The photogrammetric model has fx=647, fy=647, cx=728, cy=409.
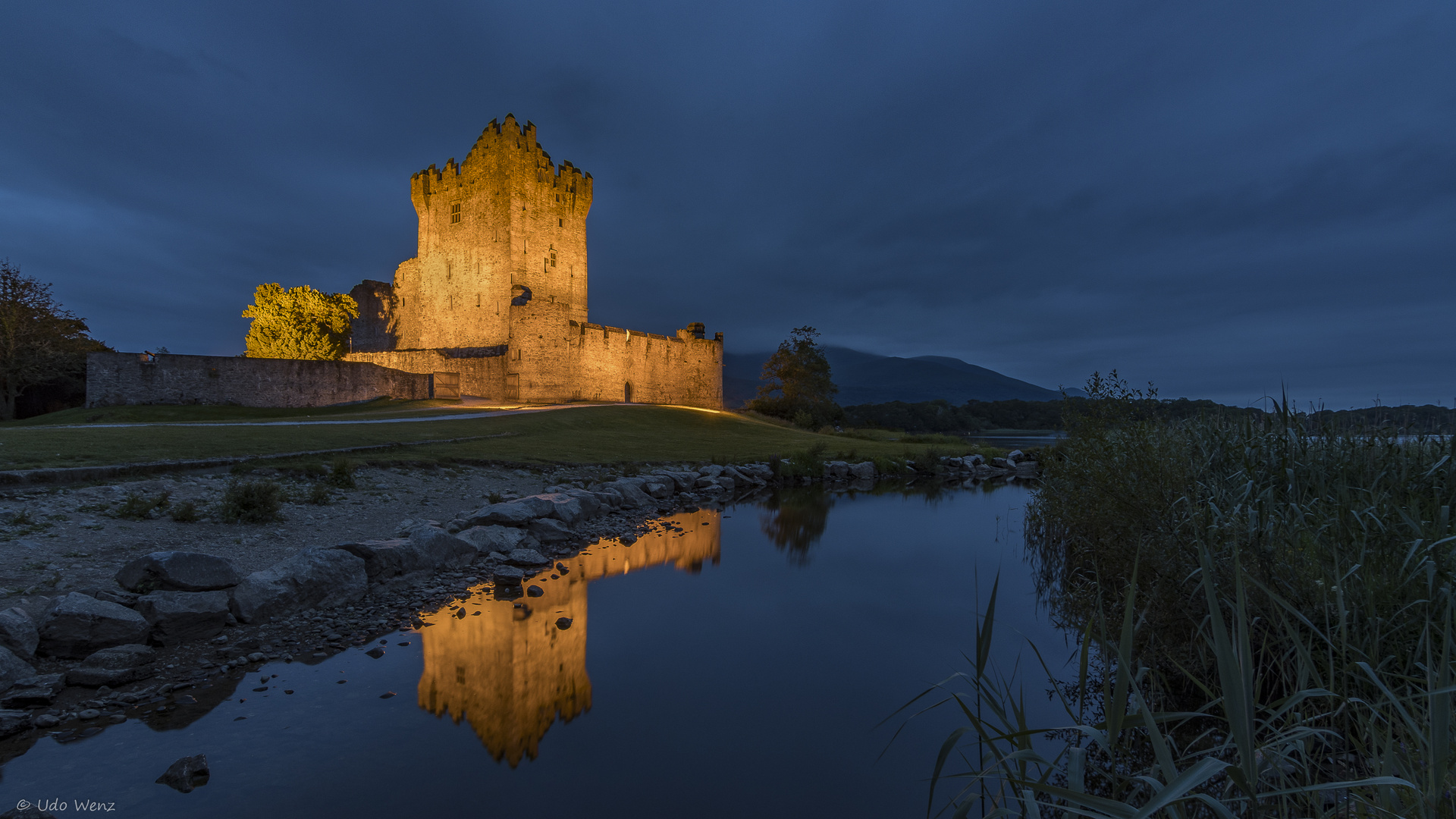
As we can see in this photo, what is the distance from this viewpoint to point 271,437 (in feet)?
45.9

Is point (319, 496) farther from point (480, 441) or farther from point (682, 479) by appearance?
point (480, 441)

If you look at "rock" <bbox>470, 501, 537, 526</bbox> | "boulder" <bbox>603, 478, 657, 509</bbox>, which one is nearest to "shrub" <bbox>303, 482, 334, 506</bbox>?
"rock" <bbox>470, 501, 537, 526</bbox>

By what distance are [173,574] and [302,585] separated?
36.0 inches

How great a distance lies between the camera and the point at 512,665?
205 inches

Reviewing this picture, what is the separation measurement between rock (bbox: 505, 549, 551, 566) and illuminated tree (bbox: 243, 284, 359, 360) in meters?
41.2

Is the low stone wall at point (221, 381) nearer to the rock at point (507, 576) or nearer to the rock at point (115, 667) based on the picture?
the rock at point (507, 576)

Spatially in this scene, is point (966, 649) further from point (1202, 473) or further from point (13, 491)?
point (13, 491)

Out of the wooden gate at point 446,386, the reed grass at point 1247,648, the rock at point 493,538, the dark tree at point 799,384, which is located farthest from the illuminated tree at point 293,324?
the reed grass at point 1247,648

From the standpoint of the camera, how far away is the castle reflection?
14.6ft

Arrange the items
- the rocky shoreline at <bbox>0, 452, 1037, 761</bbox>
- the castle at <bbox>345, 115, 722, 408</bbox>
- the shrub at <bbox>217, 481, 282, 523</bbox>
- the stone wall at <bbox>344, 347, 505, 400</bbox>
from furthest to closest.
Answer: the castle at <bbox>345, 115, 722, 408</bbox>, the stone wall at <bbox>344, 347, 505, 400</bbox>, the shrub at <bbox>217, 481, 282, 523</bbox>, the rocky shoreline at <bbox>0, 452, 1037, 761</bbox>

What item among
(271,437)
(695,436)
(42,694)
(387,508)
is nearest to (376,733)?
(42,694)

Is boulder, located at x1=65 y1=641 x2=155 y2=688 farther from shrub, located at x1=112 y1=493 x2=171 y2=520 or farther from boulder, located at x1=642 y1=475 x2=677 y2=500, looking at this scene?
boulder, located at x1=642 y1=475 x2=677 y2=500

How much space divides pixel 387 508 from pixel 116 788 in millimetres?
6493

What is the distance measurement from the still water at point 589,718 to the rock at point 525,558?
19.7 inches
